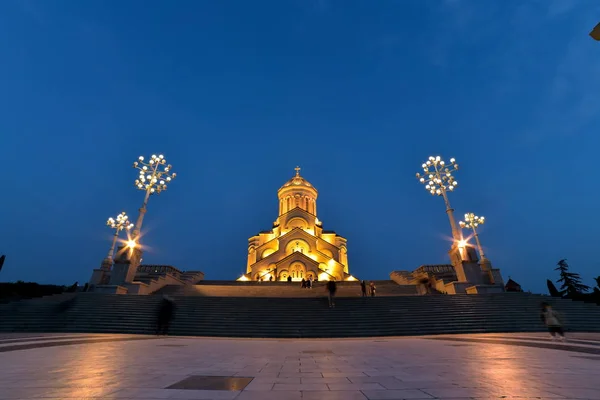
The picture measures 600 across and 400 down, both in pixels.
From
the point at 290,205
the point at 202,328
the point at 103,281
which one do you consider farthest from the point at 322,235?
the point at 202,328

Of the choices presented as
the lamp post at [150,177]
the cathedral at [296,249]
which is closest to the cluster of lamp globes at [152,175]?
the lamp post at [150,177]

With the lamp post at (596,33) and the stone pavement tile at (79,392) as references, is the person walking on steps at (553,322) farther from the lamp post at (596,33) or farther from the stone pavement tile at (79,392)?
the stone pavement tile at (79,392)

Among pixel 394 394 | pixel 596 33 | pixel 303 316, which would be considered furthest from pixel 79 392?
pixel 303 316

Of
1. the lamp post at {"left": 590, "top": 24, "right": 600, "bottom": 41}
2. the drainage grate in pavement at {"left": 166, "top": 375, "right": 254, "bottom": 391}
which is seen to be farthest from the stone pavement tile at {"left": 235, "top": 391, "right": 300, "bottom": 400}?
the lamp post at {"left": 590, "top": 24, "right": 600, "bottom": 41}

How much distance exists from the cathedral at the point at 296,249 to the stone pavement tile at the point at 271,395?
27.3 metres

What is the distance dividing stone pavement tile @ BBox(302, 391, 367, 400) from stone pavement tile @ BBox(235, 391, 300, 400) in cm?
10

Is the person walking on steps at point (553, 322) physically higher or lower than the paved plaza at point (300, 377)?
higher

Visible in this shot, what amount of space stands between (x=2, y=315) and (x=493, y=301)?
25957 mm

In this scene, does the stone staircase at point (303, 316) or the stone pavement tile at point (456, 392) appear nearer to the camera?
the stone pavement tile at point (456, 392)

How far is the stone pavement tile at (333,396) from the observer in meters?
2.92

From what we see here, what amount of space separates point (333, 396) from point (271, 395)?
0.68 metres

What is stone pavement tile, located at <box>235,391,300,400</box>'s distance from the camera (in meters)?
2.92

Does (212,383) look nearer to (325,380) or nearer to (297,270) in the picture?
(325,380)

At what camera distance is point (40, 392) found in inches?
123
